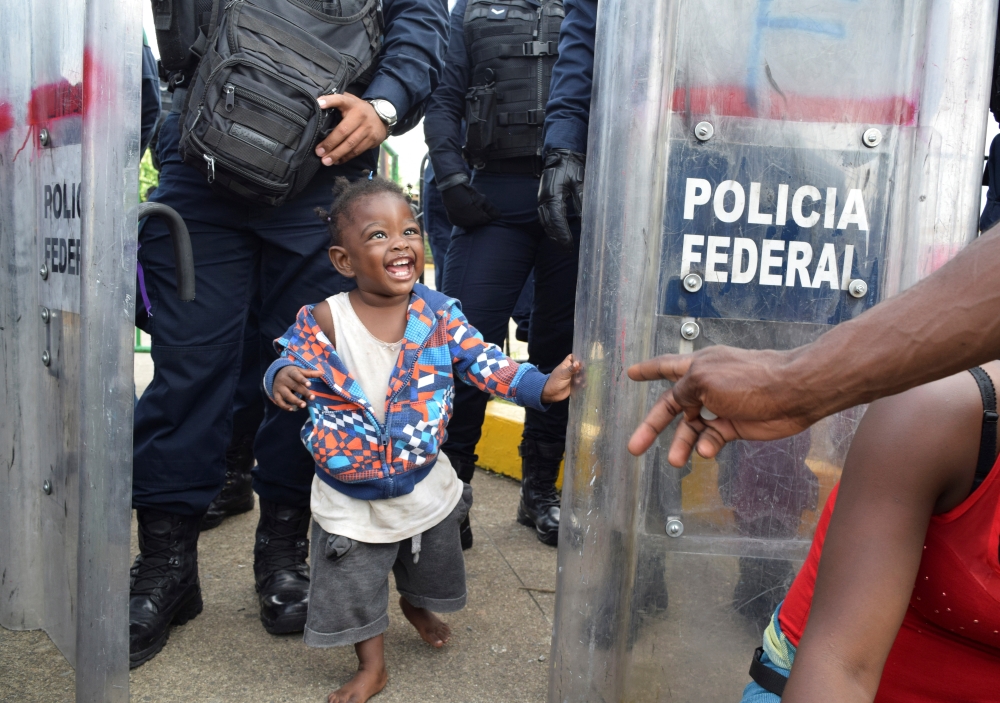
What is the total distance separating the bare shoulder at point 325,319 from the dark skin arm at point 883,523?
1457mm

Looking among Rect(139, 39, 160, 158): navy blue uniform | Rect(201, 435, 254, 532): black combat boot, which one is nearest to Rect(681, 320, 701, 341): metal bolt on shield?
Rect(139, 39, 160, 158): navy blue uniform

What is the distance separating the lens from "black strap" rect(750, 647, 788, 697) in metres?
1.32

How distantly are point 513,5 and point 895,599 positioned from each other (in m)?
2.67

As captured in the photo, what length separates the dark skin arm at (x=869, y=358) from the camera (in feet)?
2.96

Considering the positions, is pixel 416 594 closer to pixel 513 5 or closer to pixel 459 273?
pixel 459 273

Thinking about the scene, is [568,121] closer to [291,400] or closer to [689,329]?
[689,329]

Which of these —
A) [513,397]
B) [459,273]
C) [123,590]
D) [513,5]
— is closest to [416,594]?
[513,397]

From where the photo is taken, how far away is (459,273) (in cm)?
318

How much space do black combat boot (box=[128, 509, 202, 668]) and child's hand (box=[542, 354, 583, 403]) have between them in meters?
1.07

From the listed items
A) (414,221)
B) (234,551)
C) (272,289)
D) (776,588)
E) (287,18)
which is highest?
(287,18)

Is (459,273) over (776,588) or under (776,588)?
over

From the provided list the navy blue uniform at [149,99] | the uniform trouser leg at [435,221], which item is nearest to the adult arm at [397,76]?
the navy blue uniform at [149,99]

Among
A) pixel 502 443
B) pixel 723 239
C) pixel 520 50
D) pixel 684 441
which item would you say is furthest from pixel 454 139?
pixel 684 441

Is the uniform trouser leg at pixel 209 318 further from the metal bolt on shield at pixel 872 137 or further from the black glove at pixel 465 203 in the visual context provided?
the metal bolt on shield at pixel 872 137
